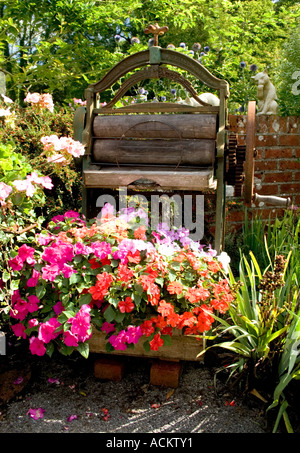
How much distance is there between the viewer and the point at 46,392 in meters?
2.11

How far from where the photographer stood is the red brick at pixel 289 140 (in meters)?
3.73

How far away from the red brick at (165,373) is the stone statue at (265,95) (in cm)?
289

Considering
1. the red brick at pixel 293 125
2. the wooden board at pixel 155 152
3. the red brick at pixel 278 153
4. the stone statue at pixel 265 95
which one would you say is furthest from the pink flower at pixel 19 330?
the stone statue at pixel 265 95

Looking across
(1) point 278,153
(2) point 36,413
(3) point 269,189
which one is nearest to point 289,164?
(1) point 278,153

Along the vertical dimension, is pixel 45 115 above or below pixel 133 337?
above

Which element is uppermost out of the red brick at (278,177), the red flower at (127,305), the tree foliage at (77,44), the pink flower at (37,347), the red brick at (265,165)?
the tree foliage at (77,44)

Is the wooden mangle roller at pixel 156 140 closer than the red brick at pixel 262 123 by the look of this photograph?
Yes

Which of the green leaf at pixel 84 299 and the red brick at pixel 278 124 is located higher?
the red brick at pixel 278 124

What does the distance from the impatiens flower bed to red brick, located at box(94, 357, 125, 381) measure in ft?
0.57

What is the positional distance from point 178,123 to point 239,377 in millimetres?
1459

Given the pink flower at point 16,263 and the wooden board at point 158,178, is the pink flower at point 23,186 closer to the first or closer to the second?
the pink flower at point 16,263

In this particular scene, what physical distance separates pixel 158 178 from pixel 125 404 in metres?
1.14
